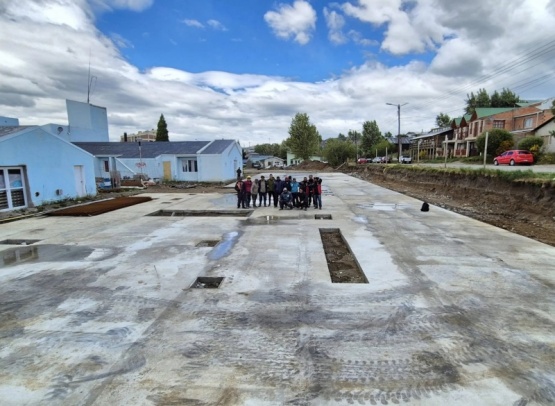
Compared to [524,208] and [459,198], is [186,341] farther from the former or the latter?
[459,198]

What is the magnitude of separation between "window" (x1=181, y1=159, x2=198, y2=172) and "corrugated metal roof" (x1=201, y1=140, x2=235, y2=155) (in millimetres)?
1260

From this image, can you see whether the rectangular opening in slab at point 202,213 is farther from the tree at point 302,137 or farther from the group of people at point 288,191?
the tree at point 302,137

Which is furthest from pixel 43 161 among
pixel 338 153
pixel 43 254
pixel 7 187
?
pixel 338 153

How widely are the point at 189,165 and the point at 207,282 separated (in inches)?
953

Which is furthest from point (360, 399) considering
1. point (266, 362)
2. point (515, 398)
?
point (515, 398)

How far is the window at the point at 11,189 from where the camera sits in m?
12.6

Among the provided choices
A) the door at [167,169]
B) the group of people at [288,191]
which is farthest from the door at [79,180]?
the door at [167,169]

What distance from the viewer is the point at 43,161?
14414 mm

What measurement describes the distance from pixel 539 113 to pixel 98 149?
4439cm

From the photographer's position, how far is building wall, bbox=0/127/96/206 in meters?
13.0

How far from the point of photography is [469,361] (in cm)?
343

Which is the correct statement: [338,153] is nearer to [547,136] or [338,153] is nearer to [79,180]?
[547,136]

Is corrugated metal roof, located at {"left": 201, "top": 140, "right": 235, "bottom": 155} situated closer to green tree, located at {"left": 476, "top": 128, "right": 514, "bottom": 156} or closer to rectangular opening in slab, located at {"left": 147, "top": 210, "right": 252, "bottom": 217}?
rectangular opening in slab, located at {"left": 147, "top": 210, "right": 252, "bottom": 217}

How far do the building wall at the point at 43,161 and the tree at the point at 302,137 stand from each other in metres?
52.1
